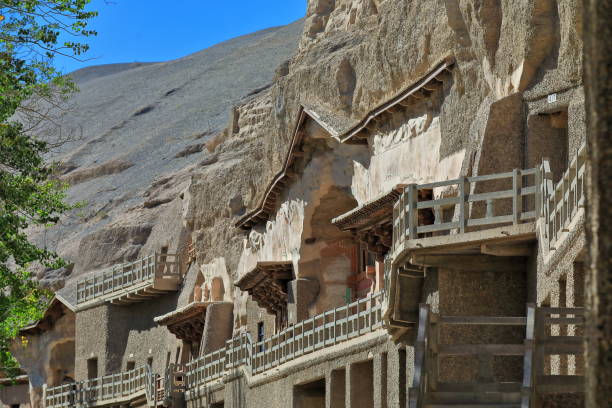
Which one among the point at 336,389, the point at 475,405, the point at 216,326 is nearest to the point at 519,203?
the point at 475,405

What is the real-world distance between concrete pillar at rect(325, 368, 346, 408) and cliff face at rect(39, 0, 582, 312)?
5467mm

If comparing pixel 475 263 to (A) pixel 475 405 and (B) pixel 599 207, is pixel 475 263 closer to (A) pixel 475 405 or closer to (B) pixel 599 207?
(A) pixel 475 405

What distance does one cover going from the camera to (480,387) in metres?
16.1

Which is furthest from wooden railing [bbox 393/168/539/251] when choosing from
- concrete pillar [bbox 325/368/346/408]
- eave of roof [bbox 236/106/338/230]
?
eave of roof [bbox 236/106/338/230]

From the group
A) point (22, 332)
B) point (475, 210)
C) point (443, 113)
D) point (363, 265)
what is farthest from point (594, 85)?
point (22, 332)

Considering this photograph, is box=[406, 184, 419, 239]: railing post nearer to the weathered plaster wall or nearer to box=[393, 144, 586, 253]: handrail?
box=[393, 144, 586, 253]: handrail

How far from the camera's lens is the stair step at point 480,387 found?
15.9 meters

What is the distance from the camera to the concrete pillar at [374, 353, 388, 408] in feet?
88.6

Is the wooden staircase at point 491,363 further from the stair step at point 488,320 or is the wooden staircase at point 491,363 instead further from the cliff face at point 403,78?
the cliff face at point 403,78

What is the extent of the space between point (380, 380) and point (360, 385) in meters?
2.00

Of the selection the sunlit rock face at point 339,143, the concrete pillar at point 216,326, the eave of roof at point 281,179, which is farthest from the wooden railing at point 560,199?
the concrete pillar at point 216,326

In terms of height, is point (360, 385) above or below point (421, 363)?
above

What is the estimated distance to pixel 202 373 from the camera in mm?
41469

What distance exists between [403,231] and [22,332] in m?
41.6
